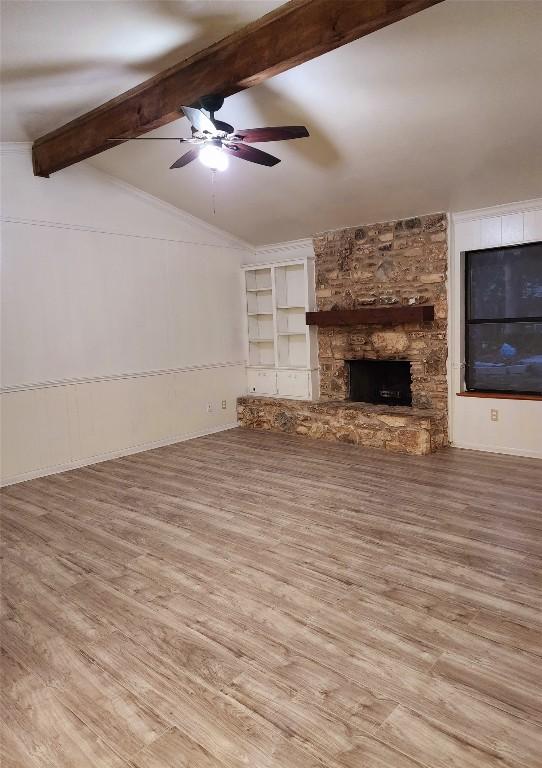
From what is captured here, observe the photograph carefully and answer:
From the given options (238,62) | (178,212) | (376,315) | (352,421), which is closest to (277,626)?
(238,62)

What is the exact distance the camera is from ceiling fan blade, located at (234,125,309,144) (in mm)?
3045

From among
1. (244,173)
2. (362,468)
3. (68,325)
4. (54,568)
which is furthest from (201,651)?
(244,173)

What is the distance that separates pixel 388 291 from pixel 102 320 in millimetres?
3152

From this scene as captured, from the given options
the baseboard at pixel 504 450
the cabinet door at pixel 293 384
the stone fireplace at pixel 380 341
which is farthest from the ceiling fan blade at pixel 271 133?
the baseboard at pixel 504 450

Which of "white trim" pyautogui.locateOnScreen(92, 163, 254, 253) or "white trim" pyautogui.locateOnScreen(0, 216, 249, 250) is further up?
"white trim" pyautogui.locateOnScreen(92, 163, 254, 253)

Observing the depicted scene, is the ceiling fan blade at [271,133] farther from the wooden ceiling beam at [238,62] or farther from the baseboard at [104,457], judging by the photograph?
the baseboard at [104,457]

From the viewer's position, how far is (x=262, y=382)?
690 cm

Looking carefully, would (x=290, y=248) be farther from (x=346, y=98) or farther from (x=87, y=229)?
(x=346, y=98)

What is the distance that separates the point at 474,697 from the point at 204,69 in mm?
3682

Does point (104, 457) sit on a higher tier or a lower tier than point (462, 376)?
lower

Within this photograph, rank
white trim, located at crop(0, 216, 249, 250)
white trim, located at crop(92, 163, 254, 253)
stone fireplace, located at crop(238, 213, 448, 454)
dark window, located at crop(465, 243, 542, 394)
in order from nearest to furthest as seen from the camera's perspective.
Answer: white trim, located at crop(0, 216, 249, 250) < dark window, located at crop(465, 243, 542, 394) < stone fireplace, located at crop(238, 213, 448, 454) < white trim, located at crop(92, 163, 254, 253)

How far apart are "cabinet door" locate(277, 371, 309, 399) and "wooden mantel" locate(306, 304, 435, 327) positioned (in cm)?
71

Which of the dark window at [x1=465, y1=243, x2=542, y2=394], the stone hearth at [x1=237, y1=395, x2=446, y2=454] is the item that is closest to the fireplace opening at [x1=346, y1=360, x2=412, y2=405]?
the stone hearth at [x1=237, y1=395, x2=446, y2=454]

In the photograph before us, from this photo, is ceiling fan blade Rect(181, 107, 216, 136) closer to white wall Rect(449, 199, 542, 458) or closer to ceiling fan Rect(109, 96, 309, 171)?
ceiling fan Rect(109, 96, 309, 171)
